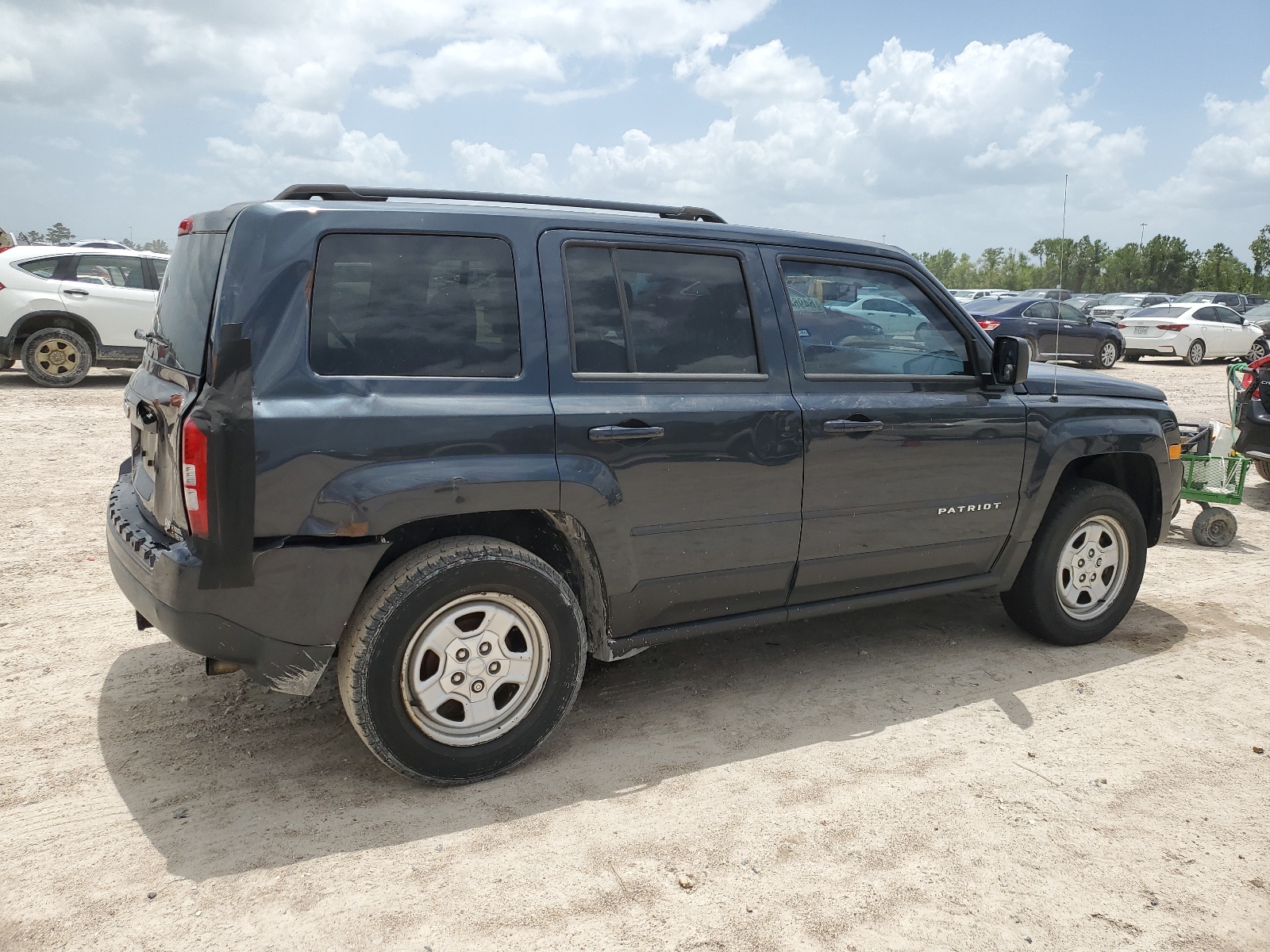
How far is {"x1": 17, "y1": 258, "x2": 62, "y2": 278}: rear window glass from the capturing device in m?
12.5

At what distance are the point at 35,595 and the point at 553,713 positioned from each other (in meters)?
3.22

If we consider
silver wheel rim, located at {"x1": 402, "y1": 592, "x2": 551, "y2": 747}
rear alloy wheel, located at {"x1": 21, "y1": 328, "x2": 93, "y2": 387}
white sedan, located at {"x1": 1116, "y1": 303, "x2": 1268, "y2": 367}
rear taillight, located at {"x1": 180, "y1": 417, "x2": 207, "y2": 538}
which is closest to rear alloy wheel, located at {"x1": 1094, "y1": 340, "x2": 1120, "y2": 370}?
white sedan, located at {"x1": 1116, "y1": 303, "x2": 1268, "y2": 367}

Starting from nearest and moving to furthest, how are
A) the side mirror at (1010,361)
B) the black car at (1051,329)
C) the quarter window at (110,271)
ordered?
the side mirror at (1010,361)
the quarter window at (110,271)
the black car at (1051,329)

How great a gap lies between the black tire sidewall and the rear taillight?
0.64 m

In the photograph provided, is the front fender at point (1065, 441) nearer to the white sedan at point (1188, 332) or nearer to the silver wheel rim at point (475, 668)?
the silver wheel rim at point (475, 668)

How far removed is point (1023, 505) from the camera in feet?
15.6

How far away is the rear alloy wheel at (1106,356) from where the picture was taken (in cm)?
2142

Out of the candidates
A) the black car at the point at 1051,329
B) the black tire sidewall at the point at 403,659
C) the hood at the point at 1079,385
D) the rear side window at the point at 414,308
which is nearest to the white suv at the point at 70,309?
the rear side window at the point at 414,308

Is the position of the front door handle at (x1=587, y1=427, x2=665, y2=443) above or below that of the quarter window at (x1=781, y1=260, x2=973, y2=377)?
below

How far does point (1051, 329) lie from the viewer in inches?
773

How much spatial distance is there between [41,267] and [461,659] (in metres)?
11.8

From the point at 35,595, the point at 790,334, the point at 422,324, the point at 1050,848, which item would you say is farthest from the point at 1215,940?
the point at 35,595

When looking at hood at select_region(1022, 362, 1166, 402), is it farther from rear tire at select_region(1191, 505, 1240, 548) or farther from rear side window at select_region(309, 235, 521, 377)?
rear side window at select_region(309, 235, 521, 377)

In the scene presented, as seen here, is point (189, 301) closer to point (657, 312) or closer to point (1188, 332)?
point (657, 312)
